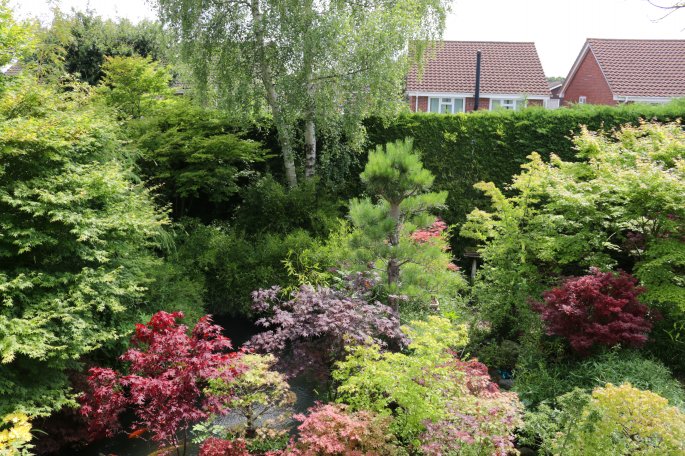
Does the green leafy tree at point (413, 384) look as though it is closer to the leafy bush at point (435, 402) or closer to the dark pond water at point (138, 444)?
the leafy bush at point (435, 402)

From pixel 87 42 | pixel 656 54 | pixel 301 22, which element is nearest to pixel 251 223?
pixel 301 22

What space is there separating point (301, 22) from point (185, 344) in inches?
244

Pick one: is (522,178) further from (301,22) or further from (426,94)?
(426,94)

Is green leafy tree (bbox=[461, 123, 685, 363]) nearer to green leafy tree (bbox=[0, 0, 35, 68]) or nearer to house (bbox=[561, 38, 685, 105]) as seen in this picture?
green leafy tree (bbox=[0, 0, 35, 68])

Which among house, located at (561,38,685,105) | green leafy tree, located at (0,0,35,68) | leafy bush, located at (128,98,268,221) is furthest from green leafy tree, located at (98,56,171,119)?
house, located at (561,38,685,105)

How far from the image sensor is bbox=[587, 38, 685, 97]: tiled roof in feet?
62.0

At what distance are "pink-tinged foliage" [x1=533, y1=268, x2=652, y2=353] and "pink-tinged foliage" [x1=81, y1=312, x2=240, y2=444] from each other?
12.3 feet

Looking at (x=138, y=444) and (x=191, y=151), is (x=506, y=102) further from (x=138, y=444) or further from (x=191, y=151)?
(x=138, y=444)

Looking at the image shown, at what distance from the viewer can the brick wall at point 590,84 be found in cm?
2141

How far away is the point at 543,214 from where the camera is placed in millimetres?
7125

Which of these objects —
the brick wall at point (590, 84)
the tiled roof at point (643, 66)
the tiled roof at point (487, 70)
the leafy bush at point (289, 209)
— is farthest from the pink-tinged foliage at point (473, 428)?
the brick wall at point (590, 84)

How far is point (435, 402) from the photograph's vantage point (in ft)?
14.2

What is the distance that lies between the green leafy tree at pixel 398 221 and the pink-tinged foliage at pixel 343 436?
7.64 feet

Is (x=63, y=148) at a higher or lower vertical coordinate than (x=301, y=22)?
lower
